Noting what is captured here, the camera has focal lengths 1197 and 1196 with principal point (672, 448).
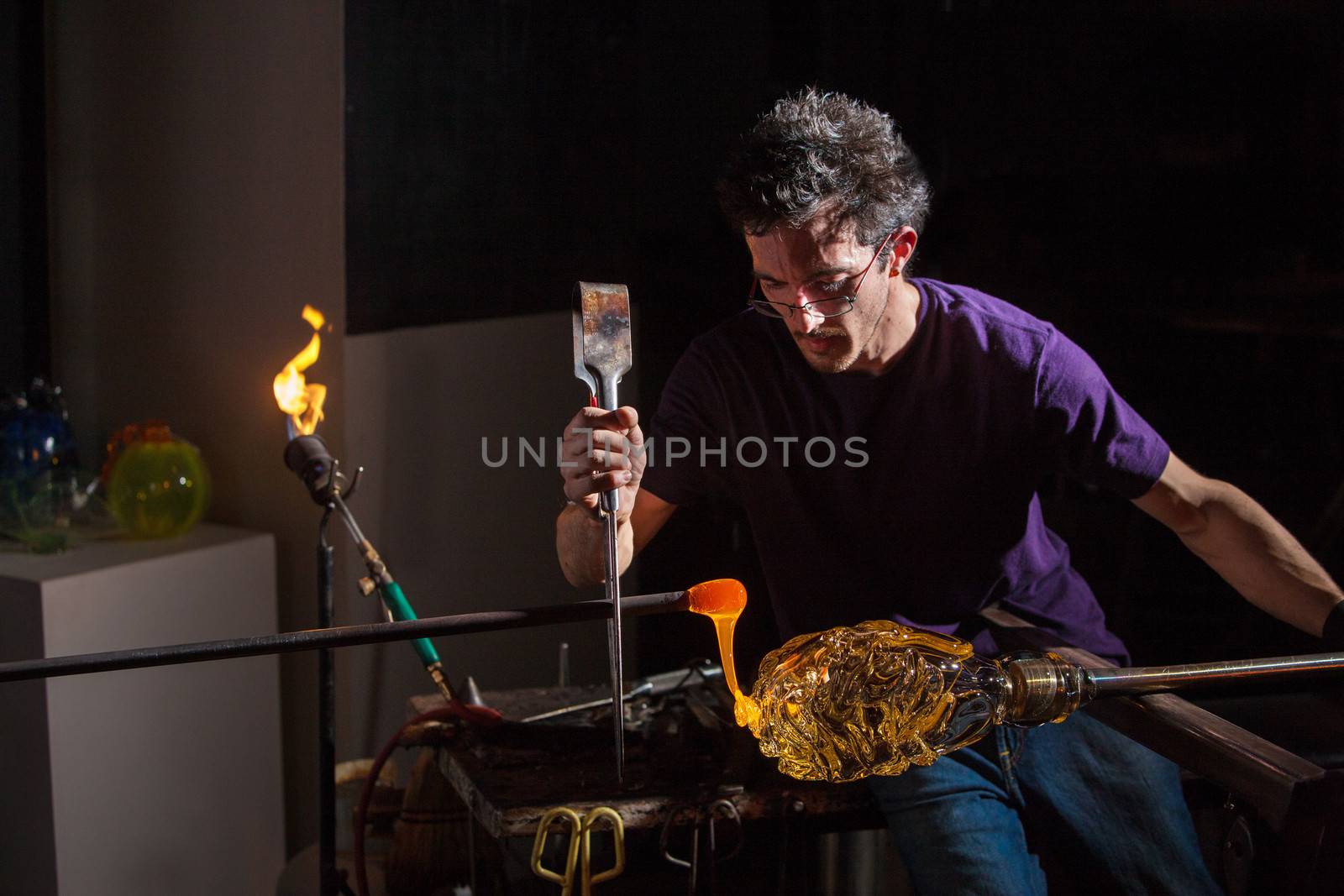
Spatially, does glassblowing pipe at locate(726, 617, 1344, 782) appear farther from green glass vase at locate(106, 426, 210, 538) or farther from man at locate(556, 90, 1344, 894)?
green glass vase at locate(106, 426, 210, 538)

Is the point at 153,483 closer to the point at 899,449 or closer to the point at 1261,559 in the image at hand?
the point at 899,449

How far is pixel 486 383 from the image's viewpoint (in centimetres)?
177

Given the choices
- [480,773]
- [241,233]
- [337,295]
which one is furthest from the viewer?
[241,233]

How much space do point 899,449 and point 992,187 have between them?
1.65 ft

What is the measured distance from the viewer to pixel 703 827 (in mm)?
1400

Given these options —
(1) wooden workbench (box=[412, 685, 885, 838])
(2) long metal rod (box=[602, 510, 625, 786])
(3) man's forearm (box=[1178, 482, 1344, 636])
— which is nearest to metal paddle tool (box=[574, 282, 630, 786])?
(2) long metal rod (box=[602, 510, 625, 786])

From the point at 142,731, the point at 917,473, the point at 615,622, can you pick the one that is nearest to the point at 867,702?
the point at 615,622

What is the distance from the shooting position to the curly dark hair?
54.4 inches

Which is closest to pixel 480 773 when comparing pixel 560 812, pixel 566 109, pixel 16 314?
pixel 560 812

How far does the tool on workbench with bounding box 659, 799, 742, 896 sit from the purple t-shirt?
28 centimetres

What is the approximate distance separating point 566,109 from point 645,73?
0.42ft

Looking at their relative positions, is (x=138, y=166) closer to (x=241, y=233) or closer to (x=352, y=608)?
(x=241, y=233)

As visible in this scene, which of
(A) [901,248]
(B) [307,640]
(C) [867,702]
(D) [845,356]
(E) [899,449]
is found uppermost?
(A) [901,248]

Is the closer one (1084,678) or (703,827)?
(1084,678)
